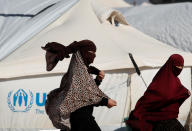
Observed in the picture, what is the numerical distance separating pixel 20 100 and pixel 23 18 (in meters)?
1.83

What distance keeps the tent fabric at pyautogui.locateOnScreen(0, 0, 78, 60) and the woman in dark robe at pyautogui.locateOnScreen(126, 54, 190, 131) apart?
243 cm

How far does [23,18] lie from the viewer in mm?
6883

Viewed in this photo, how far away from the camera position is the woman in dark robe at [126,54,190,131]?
4051 millimetres

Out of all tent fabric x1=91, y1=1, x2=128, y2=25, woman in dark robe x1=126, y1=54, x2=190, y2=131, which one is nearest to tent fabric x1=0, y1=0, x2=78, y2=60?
tent fabric x1=91, y1=1, x2=128, y2=25

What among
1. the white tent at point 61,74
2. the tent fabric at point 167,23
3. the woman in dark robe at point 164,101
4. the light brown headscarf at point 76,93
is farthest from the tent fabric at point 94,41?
the tent fabric at point 167,23

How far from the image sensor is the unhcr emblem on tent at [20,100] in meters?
5.47

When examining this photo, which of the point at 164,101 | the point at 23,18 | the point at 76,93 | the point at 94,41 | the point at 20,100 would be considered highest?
the point at 23,18

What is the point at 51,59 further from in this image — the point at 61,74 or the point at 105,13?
the point at 105,13

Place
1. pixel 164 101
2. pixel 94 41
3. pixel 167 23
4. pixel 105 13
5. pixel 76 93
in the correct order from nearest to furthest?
pixel 76 93, pixel 164 101, pixel 94 41, pixel 105 13, pixel 167 23

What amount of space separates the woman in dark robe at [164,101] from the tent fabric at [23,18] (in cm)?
243

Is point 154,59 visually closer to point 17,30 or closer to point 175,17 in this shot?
point 17,30

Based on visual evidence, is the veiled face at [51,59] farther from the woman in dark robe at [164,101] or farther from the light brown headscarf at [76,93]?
the woman in dark robe at [164,101]

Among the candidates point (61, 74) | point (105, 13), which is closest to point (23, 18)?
point (105, 13)

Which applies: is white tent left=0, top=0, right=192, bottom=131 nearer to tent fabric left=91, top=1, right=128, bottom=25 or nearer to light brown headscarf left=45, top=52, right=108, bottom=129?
tent fabric left=91, top=1, right=128, bottom=25
